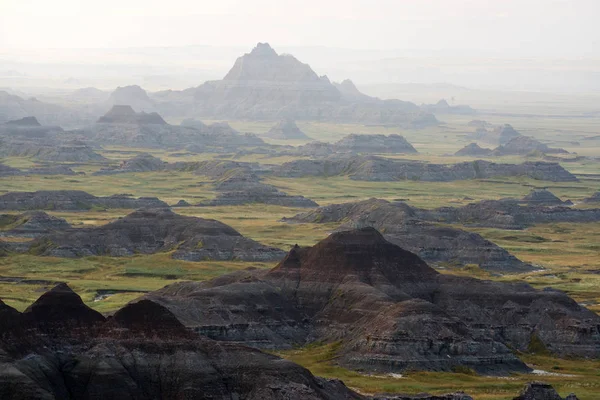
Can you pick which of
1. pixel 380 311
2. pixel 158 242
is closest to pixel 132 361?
pixel 380 311

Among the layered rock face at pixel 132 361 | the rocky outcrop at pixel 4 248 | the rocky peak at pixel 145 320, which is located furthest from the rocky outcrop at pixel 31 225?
the rocky peak at pixel 145 320

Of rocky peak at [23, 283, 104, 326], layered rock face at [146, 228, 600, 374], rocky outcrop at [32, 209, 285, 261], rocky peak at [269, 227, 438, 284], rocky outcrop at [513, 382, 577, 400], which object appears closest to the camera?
rocky peak at [23, 283, 104, 326]

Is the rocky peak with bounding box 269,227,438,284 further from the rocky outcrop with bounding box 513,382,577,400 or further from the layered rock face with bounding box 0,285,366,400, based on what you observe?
the layered rock face with bounding box 0,285,366,400

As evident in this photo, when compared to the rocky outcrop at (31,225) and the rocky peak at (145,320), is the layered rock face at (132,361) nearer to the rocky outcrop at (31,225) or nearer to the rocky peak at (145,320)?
the rocky peak at (145,320)

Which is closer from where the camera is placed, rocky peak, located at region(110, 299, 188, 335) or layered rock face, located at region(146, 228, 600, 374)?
rocky peak, located at region(110, 299, 188, 335)

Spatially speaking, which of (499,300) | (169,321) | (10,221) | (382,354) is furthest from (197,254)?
(169,321)

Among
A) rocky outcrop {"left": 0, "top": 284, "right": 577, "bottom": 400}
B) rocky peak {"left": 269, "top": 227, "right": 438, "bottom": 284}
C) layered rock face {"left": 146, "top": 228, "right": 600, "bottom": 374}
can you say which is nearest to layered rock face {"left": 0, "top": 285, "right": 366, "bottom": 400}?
rocky outcrop {"left": 0, "top": 284, "right": 577, "bottom": 400}

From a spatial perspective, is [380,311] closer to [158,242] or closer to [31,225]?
[158,242]

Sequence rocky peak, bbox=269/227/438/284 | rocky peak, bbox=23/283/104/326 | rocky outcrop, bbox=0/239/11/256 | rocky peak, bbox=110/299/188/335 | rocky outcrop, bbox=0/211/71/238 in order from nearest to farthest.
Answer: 1. rocky peak, bbox=110/299/188/335
2. rocky peak, bbox=23/283/104/326
3. rocky peak, bbox=269/227/438/284
4. rocky outcrop, bbox=0/239/11/256
5. rocky outcrop, bbox=0/211/71/238
